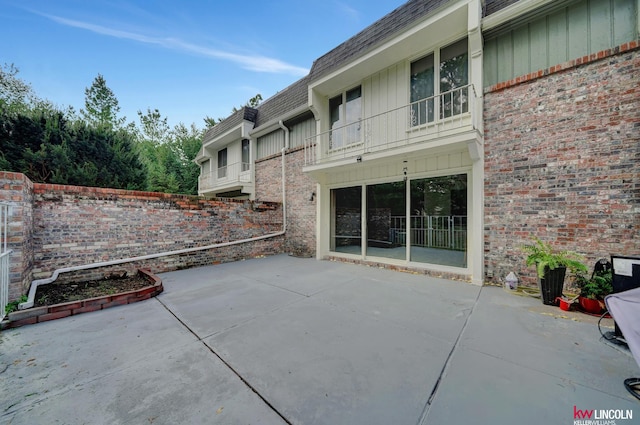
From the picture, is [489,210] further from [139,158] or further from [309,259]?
[139,158]

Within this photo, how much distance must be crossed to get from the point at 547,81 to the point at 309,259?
22.2 ft

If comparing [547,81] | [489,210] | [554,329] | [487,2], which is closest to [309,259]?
[489,210]

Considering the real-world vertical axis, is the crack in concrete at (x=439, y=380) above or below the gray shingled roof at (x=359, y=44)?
below

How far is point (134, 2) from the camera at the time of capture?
7383 millimetres

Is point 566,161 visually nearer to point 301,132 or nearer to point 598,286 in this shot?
point 598,286

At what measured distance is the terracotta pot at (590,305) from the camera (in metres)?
3.26

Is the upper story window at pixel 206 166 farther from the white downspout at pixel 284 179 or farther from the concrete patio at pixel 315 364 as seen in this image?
the concrete patio at pixel 315 364

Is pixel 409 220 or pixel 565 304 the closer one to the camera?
pixel 565 304

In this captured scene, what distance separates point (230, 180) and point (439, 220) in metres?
9.80

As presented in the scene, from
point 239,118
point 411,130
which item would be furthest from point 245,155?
point 411,130

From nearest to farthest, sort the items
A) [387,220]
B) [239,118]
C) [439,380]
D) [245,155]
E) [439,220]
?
[439,380]
[439,220]
[387,220]
[239,118]
[245,155]

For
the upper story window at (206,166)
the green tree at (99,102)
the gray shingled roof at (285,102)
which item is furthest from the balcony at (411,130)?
the green tree at (99,102)

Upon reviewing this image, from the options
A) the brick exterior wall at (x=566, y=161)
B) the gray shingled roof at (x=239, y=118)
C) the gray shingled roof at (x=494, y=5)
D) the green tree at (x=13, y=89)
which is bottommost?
the brick exterior wall at (x=566, y=161)

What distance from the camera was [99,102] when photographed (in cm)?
2036
